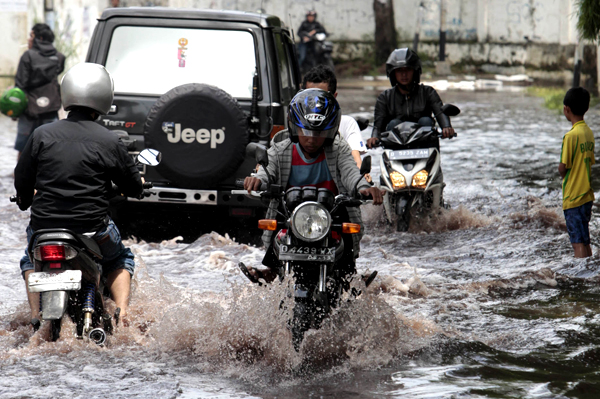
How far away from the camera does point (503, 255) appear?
7820 mm

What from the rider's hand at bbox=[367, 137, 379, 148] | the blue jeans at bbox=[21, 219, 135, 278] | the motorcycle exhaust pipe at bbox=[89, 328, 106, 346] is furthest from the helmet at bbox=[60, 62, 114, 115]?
the rider's hand at bbox=[367, 137, 379, 148]

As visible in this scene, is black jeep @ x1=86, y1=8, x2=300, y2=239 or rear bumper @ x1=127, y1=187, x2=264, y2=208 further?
rear bumper @ x1=127, y1=187, x2=264, y2=208

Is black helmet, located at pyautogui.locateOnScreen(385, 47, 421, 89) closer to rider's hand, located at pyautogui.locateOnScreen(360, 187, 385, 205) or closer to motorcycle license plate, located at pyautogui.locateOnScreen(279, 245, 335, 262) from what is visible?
rider's hand, located at pyautogui.locateOnScreen(360, 187, 385, 205)

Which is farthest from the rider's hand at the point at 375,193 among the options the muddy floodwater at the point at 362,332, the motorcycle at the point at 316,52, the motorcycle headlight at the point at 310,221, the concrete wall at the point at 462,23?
the motorcycle at the point at 316,52

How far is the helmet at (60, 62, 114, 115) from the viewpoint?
477 centimetres

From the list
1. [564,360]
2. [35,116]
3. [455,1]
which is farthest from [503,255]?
[455,1]

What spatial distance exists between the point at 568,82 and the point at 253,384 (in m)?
23.4

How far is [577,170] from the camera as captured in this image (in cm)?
712

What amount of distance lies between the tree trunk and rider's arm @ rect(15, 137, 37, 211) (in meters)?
24.9

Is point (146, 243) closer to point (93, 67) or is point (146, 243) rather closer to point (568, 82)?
point (93, 67)

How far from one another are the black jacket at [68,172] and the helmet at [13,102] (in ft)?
22.8

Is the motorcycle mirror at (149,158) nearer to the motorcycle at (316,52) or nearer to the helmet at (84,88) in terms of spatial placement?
the helmet at (84,88)

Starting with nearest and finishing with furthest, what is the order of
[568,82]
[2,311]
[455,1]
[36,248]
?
[36,248]
[2,311]
[568,82]
[455,1]

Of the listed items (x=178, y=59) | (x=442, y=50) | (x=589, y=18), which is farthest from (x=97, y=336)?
(x=442, y=50)
